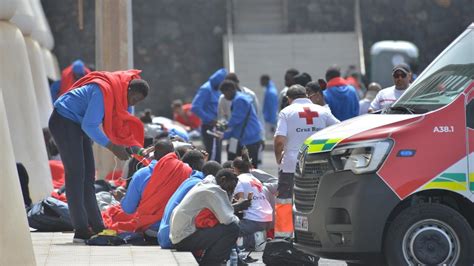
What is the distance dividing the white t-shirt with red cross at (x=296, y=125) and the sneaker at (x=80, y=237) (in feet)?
6.26

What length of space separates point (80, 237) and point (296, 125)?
2209 millimetres

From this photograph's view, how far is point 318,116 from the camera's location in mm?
12875

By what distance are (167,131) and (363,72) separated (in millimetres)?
18511

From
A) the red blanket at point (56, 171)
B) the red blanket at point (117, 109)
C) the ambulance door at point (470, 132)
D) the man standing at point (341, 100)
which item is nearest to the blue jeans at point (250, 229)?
the red blanket at point (117, 109)

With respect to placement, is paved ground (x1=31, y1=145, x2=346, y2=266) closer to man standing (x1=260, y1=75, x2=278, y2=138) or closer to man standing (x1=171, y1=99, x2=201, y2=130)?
man standing (x1=260, y1=75, x2=278, y2=138)

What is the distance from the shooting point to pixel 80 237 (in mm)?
12133

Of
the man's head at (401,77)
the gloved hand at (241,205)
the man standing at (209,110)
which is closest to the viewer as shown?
the gloved hand at (241,205)

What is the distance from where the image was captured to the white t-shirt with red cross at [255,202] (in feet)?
41.9

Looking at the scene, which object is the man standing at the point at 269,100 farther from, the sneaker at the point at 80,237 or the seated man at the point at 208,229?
the seated man at the point at 208,229

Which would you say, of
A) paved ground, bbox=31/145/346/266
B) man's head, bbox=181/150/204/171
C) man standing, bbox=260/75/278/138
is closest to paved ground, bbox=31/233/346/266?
Result: paved ground, bbox=31/145/346/266

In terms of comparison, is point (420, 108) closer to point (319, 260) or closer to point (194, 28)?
point (319, 260)

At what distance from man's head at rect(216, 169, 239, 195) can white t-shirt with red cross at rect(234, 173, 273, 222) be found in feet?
4.69

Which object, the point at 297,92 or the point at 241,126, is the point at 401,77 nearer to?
the point at 297,92

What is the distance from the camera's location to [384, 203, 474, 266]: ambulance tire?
9930 millimetres
